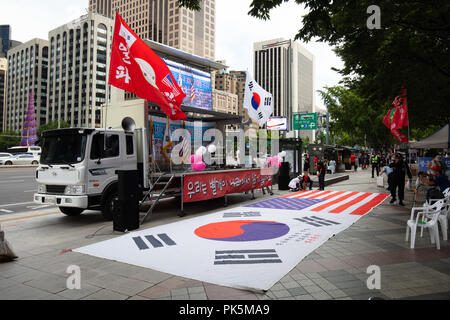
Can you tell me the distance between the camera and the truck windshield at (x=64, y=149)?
7898 millimetres

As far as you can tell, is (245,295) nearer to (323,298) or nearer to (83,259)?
(323,298)

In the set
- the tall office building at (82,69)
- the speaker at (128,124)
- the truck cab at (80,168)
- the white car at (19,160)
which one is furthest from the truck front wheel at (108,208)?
the tall office building at (82,69)

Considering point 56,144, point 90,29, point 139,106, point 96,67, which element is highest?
point 90,29

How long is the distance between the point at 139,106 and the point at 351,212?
7.47 m

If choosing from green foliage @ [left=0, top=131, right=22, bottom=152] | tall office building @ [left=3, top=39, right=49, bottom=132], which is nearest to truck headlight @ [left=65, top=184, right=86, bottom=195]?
green foliage @ [left=0, top=131, right=22, bottom=152]

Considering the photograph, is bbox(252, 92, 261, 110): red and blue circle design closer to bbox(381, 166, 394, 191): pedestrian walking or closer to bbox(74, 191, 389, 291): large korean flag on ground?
bbox(74, 191, 389, 291): large korean flag on ground

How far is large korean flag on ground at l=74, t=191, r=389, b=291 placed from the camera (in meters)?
4.54

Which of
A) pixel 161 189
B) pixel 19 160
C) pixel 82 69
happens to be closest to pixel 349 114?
pixel 161 189

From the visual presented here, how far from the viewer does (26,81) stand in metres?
121

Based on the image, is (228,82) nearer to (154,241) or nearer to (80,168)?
(80,168)

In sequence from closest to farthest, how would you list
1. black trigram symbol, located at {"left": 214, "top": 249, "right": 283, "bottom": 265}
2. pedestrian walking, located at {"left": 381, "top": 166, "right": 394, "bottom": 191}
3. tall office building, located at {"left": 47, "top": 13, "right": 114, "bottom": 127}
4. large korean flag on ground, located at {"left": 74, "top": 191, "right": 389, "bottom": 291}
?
large korean flag on ground, located at {"left": 74, "top": 191, "right": 389, "bottom": 291} < black trigram symbol, located at {"left": 214, "top": 249, "right": 283, "bottom": 265} < pedestrian walking, located at {"left": 381, "top": 166, "right": 394, "bottom": 191} < tall office building, located at {"left": 47, "top": 13, "right": 114, "bottom": 127}

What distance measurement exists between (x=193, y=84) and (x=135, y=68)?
380 centimetres

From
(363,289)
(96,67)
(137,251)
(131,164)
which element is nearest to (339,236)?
(363,289)

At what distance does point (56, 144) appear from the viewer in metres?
8.19
